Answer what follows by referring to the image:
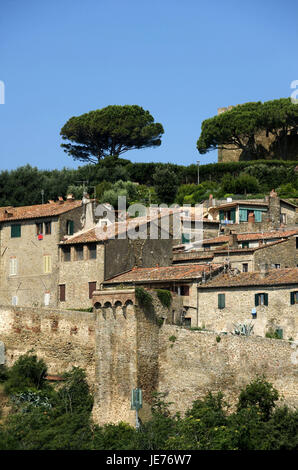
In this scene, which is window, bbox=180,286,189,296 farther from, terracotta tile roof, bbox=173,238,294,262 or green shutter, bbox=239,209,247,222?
green shutter, bbox=239,209,247,222

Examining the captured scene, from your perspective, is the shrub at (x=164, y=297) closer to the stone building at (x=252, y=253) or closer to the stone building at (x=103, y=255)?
the stone building at (x=103, y=255)

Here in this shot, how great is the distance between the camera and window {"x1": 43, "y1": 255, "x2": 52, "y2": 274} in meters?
54.8

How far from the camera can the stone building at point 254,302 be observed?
44.8 m

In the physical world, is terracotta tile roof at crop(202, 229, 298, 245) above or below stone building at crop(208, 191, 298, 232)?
below

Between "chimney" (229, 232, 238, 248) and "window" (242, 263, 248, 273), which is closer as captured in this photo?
"window" (242, 263, 248, 273)

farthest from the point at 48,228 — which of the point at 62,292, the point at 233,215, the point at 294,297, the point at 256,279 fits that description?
the point at 294,297

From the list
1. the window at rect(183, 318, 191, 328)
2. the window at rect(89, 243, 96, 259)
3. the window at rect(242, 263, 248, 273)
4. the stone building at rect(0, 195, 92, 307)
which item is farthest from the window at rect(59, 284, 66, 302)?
the window at rect(242, 263, 248, 273)

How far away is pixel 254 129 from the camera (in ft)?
297

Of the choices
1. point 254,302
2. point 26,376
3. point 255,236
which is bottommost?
point 26,376

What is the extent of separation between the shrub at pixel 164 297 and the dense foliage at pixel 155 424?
4648mm

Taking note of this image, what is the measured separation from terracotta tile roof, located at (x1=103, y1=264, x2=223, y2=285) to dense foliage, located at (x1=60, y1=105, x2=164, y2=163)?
4132 cm

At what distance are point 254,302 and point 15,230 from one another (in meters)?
17.7

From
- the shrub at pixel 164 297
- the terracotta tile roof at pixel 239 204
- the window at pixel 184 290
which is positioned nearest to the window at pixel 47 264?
the window at pixel 184 290

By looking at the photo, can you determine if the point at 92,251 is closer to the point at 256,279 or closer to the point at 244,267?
the point at 244,267
